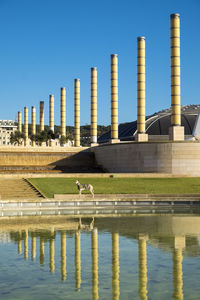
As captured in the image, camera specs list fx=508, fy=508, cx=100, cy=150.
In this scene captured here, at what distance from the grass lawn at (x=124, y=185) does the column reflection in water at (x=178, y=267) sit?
59.6 ft

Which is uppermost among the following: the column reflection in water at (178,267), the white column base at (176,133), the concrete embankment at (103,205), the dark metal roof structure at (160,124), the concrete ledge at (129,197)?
the dark metal roof structure at (160,124)

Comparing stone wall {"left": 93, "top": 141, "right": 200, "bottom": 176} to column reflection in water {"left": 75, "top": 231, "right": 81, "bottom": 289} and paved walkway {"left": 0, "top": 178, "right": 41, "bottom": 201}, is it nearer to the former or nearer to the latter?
paved walkway {"left": 0, "top": 178, "right": 41, "bottom": 201}

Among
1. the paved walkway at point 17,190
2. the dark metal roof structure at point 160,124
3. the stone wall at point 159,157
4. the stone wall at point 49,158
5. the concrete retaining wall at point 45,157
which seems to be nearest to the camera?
the paved walkway at point 17,190

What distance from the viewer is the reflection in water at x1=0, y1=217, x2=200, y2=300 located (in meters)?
14.2

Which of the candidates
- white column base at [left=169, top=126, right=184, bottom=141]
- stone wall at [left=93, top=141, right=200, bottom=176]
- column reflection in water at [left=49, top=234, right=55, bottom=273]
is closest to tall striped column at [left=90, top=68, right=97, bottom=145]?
stone wall at [left=93, top=141, right=200, bottom=176]

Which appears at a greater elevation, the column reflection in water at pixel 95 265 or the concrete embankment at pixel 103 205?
the concrete embankment at pixel 103 205

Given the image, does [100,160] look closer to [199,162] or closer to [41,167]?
[41,167]

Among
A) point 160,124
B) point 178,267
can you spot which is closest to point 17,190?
point 178,267

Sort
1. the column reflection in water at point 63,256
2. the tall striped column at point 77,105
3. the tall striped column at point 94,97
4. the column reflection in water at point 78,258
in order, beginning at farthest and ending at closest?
the tall striped column at point 77,105, the tall striped column at point 94,97, the column reflection in water at point 63,256, the column reflection in water at point 78,258

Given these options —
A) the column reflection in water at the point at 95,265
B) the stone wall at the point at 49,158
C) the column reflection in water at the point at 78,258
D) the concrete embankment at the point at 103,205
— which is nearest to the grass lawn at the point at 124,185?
the concrete embankment at the point at 103,205

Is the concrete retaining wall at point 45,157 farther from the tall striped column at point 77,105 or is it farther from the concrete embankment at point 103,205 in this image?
the concrete embankment at point 103,205

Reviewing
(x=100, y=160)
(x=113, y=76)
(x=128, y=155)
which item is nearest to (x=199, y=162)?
(x=128, y=155)

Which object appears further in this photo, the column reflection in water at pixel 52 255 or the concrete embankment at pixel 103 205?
the concrete embankment at pixel 103 205

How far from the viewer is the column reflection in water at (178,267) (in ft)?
43.3
